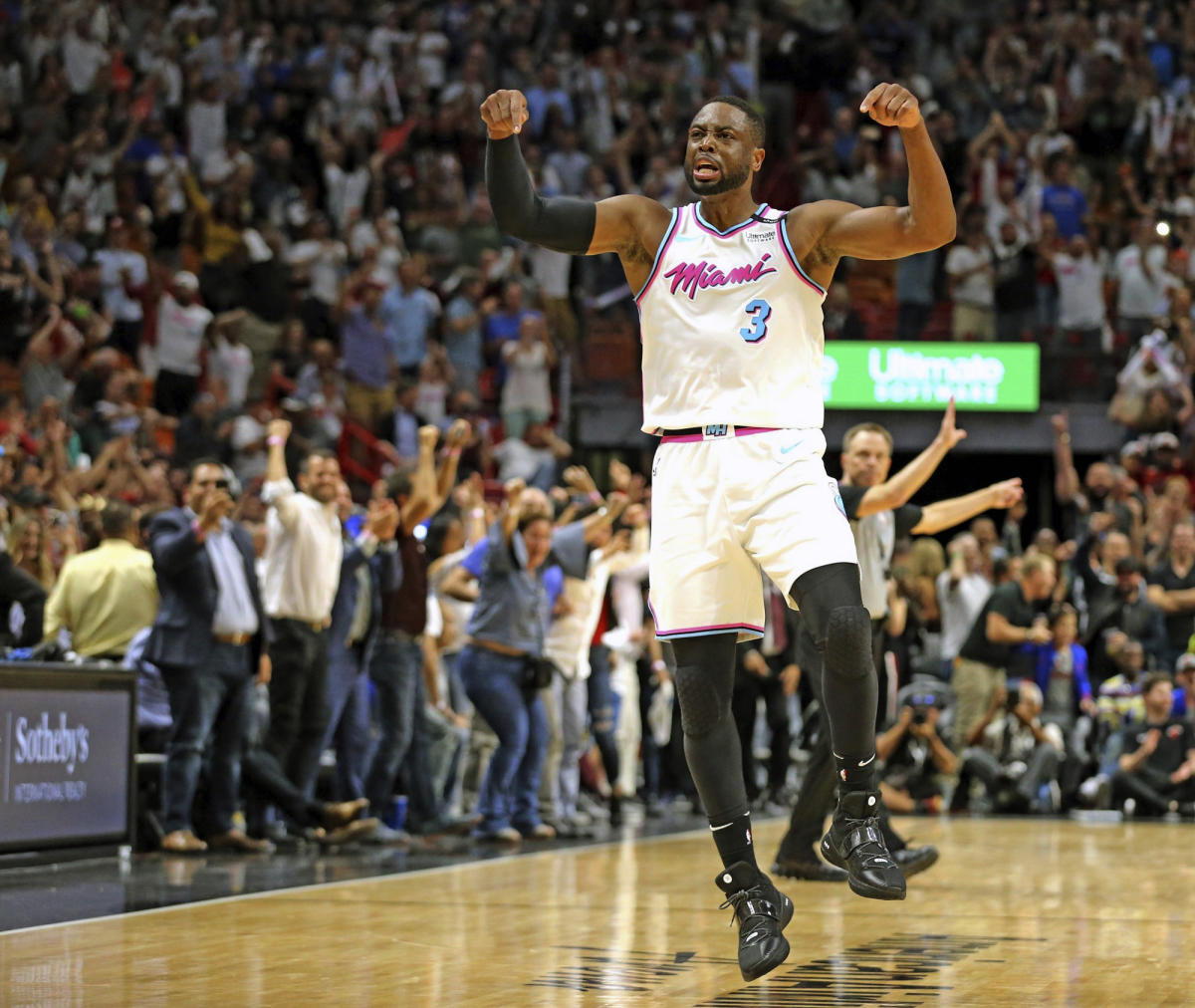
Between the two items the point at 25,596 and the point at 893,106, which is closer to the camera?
the point at 893,106

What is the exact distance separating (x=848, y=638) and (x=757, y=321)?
0.94 meters

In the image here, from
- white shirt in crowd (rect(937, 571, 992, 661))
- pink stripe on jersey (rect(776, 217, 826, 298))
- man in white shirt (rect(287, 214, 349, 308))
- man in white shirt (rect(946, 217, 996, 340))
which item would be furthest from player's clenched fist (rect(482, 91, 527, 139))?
man in white shirt (rect(946, 217, 996, 340))

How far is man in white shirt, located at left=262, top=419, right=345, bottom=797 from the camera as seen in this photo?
1009cm

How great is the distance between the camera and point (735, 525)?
197 inches

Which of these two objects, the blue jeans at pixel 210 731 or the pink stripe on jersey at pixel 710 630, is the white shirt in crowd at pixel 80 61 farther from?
the pink stripe on jersey at pixel 710 630

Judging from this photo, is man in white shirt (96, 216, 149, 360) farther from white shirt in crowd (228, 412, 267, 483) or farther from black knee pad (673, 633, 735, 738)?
black knee pad (673, 633, 735, 738)

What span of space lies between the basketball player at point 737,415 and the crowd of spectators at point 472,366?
4686mm

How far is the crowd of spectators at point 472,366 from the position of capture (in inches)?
410

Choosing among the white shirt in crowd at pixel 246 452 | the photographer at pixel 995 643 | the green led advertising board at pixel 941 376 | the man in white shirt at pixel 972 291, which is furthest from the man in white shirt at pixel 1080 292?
the white shirt in crowd at pixel 246 452

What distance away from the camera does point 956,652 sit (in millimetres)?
14836

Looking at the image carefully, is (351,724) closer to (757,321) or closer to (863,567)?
(863,567)

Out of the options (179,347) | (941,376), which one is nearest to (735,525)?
(179,347)

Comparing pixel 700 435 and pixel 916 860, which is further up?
pixel 700 435

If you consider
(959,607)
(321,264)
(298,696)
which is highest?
(321,264)
